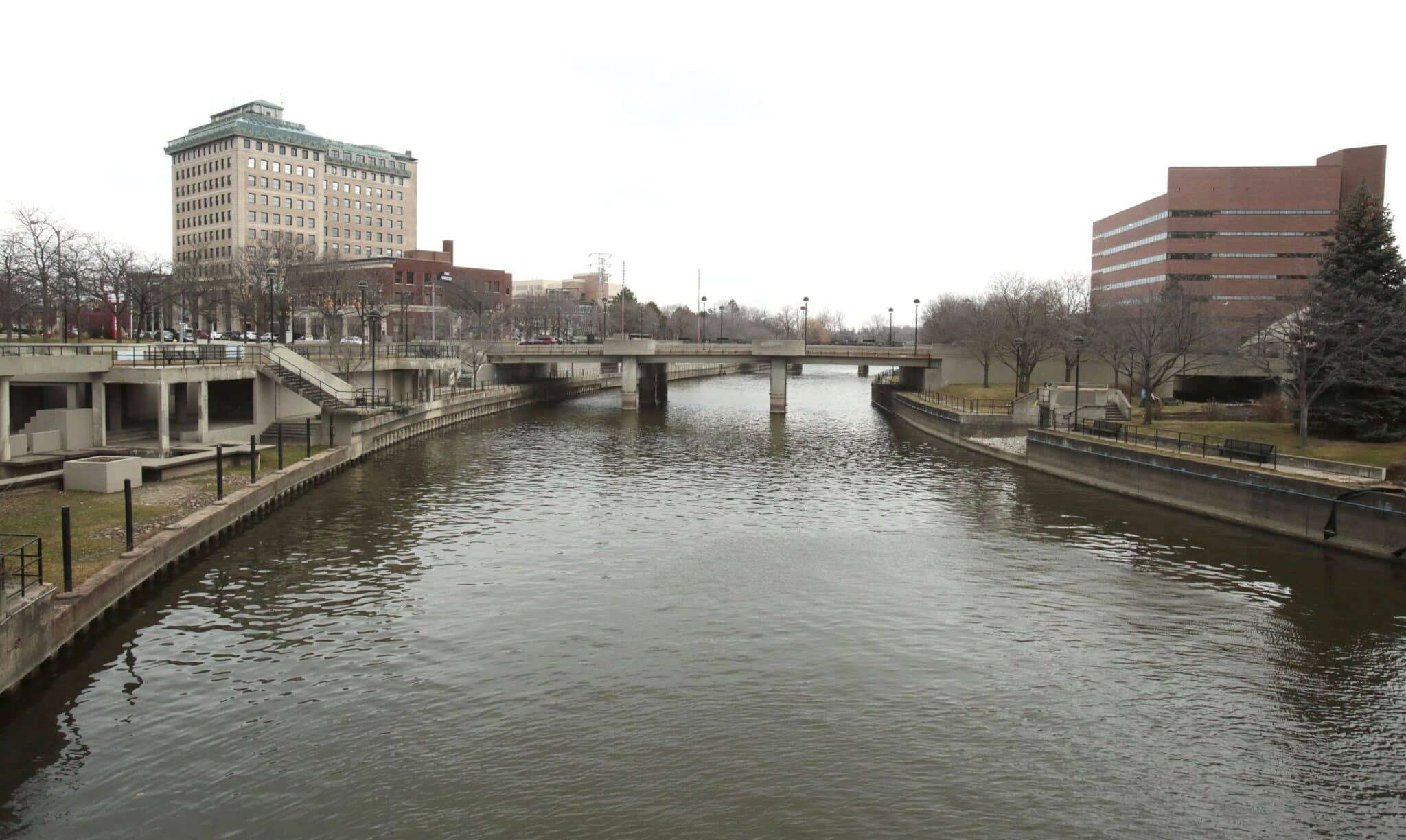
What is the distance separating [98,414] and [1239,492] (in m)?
47.3

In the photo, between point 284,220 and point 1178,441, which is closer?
point 1178,441

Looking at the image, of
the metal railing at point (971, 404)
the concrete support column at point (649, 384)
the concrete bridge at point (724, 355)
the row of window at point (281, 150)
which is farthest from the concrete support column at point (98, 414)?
the row of window at point (281, 150)

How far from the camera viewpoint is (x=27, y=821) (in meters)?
13.5

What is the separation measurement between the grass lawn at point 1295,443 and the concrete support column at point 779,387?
38.3m

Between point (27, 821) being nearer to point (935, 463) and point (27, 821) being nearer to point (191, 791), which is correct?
point (191, 791)

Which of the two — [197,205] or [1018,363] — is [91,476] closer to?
[1018,363]

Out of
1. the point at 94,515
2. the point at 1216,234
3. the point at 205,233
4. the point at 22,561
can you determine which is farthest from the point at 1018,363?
the point at 205,233

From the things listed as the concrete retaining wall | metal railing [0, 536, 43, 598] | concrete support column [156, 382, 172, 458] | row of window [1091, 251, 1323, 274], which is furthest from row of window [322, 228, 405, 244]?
metal railing [0, 536, 43, 598]

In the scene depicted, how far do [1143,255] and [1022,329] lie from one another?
52.3 metres

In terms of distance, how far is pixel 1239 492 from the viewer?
35.4 metres

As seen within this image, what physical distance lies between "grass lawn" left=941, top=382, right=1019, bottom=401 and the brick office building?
26.7 meters

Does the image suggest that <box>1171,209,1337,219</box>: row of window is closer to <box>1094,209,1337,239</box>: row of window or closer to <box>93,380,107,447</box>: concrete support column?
<box>1094,209,1337,239</box>: row of window

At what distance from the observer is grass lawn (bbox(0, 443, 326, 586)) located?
75.8 feet

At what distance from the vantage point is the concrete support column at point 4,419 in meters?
33.6
